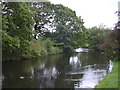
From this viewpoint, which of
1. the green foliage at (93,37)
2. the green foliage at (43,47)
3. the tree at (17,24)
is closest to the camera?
the tree at (17,24)

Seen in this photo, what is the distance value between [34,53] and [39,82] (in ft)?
48.3

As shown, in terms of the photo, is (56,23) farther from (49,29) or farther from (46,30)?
(46,30)

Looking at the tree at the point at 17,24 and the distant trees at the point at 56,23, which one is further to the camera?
the distant trees at the point at 56,23

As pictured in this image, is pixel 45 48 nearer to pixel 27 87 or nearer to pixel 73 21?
pixel 73 21

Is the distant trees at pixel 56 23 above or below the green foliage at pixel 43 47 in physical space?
above

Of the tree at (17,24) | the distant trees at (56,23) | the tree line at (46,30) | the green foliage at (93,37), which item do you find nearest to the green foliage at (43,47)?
the tree line at (46,30)

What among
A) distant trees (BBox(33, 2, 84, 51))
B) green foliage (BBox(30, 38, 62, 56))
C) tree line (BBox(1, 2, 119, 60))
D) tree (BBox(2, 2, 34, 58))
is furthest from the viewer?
distant trees (BBox(33, 2, 84, 51))

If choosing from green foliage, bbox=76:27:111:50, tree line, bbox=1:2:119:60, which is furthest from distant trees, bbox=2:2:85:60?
green foliage, bbox=76:27:111:50

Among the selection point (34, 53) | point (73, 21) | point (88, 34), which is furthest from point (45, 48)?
point (88, 34)

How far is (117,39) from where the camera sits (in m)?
10.7

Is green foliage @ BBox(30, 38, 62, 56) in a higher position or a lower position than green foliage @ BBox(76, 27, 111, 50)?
lower

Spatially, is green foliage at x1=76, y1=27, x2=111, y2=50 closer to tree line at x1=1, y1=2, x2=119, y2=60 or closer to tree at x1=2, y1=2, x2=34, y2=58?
tree line at x1=1, y1=2, x2=119, y2=60

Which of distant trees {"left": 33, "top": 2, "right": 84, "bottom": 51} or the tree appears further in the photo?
distant trees {"left": 33, "top": 2, "right": 84, "bottom": 51}

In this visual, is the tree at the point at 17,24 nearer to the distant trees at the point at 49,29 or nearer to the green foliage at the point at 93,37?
the distant trees at the point at 49,29
